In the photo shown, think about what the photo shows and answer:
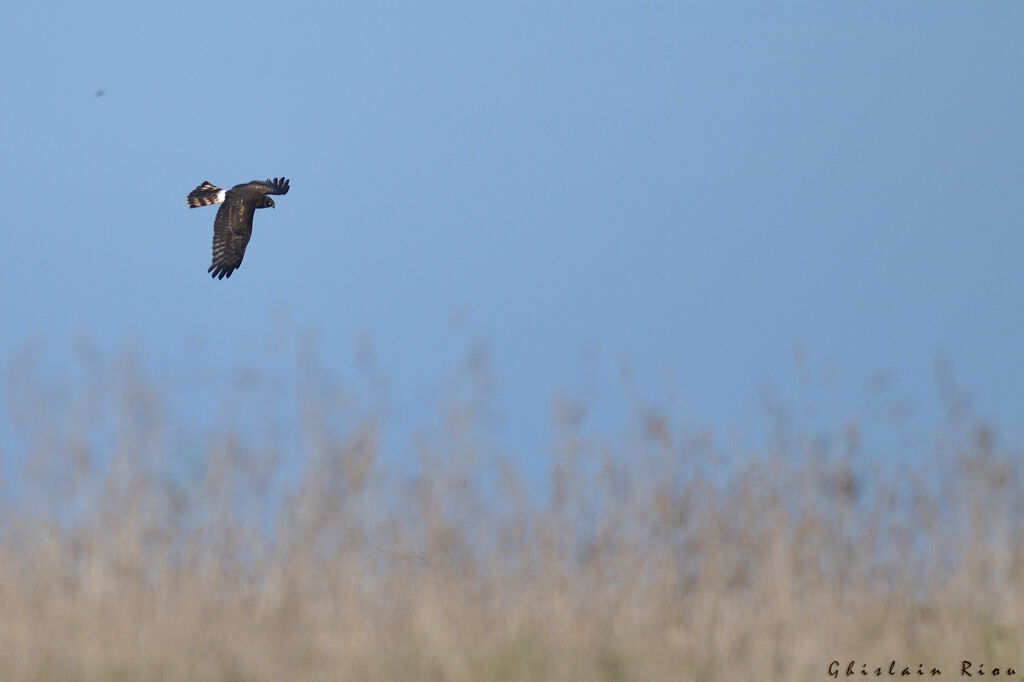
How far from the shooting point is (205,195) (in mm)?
8969

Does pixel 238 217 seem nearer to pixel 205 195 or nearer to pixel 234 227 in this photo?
pixel 234 227

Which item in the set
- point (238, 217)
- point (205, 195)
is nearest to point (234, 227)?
point (238, 217)

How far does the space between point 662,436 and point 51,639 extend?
90.9 inches

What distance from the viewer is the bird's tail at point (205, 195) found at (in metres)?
8.79

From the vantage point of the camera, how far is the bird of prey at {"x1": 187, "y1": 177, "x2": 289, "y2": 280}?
27.6 feet

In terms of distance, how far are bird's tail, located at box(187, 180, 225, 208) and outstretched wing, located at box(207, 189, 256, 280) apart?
21cm

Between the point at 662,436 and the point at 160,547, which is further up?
the point at 662,436

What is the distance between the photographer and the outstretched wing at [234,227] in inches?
332

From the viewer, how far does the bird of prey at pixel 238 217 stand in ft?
27.6

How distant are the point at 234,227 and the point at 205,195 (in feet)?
2.08

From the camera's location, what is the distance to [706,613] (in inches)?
180

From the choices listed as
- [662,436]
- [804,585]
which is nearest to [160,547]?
[662,436]

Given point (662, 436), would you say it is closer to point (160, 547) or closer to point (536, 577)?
point (536, 577)

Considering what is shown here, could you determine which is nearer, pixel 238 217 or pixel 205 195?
pixel 238 217
